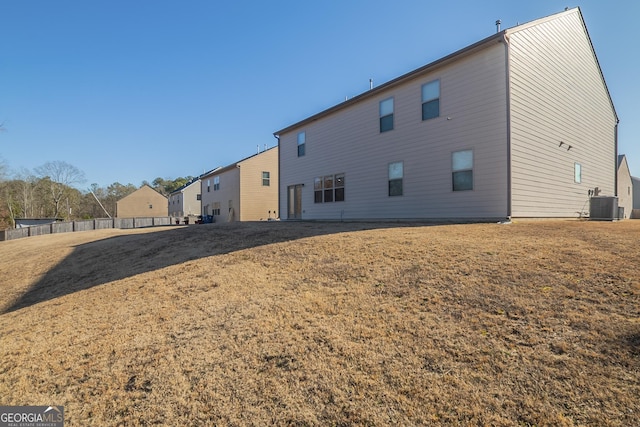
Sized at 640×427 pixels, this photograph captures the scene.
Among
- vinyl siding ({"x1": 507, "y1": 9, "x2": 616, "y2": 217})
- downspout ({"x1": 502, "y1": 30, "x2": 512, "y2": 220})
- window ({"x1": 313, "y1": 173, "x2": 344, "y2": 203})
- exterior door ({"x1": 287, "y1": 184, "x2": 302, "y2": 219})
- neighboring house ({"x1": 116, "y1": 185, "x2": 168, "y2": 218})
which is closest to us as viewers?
downspout ({"x1": 502, "y1": 30, "x2": 512, "y2": 220})

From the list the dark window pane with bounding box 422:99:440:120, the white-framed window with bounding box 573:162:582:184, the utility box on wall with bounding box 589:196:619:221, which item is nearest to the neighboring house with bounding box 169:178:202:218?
the dark window pane with bounding box 422:99:440:120

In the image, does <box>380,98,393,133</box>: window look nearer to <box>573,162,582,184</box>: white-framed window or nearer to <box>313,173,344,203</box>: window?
<box>313,173,344,203</box>: window

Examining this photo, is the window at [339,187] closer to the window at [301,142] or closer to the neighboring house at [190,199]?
the window at [301,142]

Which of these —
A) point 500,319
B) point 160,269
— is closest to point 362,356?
point 500,319

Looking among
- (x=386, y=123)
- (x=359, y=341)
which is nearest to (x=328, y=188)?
(x=386, y=123)

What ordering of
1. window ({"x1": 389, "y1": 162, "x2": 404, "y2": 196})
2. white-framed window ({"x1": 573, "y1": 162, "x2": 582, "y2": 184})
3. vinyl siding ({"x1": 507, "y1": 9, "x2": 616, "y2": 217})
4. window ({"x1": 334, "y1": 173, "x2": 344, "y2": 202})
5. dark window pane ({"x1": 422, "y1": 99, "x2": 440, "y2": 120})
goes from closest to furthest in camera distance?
vinyl siding ({"x1": 507, "y1": 9, "x2": 616, "y2": 217}), dark window pane ({"x1": 422, "y1": 99, "x2": 440, "y2": 120}), window ({"x1": 389, "y1": 162, "x2": 404, "y2": 196}), white-framed window ({"x1": 573, "y1": 162, "x2": 582, "y2": 184}), window ({"x1": 334, "y1": 173, "x2": 344, "y2": 202})

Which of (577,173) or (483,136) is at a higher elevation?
(483,136)

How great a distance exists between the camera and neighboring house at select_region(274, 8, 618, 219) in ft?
30.3

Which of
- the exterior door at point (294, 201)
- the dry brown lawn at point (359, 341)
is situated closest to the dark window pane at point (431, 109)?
the dry brown lawn at point (359, 341)

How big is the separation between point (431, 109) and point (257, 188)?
18631 millimetres

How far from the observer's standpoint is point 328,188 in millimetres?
14656

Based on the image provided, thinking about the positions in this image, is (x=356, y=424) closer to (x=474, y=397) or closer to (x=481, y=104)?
(x=474, y=397)

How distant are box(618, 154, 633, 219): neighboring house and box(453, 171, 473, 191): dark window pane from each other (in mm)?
14651

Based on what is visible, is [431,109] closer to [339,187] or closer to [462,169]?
[462,169]
